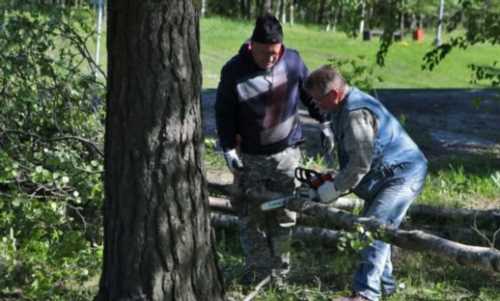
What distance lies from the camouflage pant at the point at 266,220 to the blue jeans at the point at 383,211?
664 millimetres

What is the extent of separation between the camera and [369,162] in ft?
15.4

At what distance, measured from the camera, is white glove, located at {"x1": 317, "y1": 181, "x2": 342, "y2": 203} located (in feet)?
15.9

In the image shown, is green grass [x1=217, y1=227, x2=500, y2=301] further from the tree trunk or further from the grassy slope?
the tree trunk

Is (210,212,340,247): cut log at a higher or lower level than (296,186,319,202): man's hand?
lower

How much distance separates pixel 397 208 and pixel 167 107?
1538 millimetres

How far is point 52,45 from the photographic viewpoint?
613cm

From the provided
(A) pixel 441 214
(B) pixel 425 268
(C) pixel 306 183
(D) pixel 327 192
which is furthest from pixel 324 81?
(A) pixel 441 214

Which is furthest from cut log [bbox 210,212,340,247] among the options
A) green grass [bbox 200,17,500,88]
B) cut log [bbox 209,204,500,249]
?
green grass [bbox 200,17,500,88]

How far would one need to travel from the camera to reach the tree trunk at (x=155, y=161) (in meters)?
4.04

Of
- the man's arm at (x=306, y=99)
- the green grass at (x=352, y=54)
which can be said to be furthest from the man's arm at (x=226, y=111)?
the green grass at (x=352, y=54)

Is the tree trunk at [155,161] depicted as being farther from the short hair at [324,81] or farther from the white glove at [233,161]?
the white glove at [233,161]

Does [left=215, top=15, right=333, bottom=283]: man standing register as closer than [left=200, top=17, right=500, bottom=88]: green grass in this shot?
Yes

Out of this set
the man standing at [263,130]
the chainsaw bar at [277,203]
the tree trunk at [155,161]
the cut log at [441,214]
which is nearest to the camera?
the tree trunk at [155,161]

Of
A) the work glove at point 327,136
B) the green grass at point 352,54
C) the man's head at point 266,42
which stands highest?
the man's head at point 266,42
